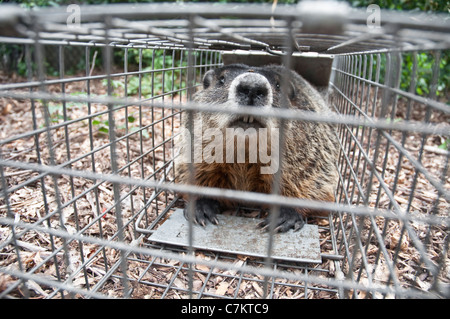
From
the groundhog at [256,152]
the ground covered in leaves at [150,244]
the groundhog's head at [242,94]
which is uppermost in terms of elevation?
the groundhog's head at [242,94]

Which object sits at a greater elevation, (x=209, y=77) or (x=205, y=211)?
(x=209, y=77)

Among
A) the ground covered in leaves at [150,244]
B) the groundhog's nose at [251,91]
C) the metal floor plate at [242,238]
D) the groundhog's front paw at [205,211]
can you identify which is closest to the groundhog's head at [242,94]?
the groundhog's nose at [251,91]

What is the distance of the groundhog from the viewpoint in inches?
94.4

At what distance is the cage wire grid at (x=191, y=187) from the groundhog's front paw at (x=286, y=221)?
0.84 ft

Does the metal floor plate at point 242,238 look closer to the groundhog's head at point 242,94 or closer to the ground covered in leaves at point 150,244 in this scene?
the ground covered in leaves at point 150,244

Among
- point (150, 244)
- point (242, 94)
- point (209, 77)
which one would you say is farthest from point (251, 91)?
point (150, 244)

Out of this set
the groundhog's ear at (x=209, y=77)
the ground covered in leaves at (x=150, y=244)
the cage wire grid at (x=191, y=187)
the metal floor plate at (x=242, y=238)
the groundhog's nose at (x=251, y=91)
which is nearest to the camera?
the cage wire grid at (x=191, y=187)

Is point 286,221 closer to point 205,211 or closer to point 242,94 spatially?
point 205,211

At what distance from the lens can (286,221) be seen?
2.70 metres

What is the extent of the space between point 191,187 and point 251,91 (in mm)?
1122

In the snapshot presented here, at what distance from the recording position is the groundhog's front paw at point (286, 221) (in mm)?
2643

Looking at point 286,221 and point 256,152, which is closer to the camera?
point 256,152
